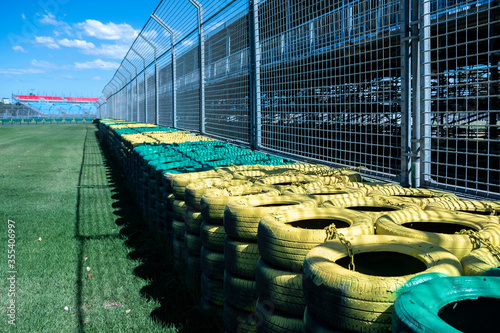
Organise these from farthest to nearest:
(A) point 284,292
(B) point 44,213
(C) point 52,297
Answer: (B) point 44,213 → (C) point 52,297 → (A) point 284,292

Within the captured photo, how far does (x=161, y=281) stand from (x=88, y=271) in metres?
0.94

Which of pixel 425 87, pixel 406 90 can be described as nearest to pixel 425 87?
pixel 425 87

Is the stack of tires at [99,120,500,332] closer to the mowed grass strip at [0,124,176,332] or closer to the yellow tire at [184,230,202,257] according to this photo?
the yellow tire at [184,230,202,257]

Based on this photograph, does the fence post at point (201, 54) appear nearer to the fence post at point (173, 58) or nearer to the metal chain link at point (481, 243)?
the fence post at point (173, 58)

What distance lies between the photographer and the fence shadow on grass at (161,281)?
3617 millimetres

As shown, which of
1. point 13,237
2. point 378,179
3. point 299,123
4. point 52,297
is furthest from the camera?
point 299,123

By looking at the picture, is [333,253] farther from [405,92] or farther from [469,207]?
[405,92]

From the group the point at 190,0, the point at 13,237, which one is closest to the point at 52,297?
the point at 13,237

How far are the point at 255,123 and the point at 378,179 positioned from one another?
3476mm

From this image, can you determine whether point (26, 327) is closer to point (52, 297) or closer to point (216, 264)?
point (52, 297)

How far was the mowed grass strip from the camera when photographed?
12.2 ft

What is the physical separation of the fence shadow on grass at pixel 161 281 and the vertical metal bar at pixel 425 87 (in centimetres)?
241

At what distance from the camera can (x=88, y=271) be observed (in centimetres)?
490

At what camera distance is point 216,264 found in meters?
3.44
